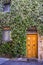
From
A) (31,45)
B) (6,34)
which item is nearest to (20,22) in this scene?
(6,34)

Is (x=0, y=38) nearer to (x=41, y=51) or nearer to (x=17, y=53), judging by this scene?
(x=17, y=53)

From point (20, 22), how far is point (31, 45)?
2.10 m

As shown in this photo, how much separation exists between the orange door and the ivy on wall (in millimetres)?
546

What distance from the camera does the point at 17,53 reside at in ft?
46.8

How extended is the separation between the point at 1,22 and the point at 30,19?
2.63 meters

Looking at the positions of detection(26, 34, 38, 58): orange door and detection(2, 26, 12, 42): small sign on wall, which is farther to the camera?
detection(2, 26, 12, 42): small sign on wall

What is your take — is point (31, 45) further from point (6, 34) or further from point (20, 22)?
point (6, 34)

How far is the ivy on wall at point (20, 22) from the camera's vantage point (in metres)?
14.2

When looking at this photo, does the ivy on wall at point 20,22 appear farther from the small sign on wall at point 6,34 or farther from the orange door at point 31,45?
the orange door at point 31,45

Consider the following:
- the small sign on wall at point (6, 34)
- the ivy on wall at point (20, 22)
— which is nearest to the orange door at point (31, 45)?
the ivy on wall at point (20, 22)

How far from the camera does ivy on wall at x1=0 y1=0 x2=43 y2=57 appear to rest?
46.5ft

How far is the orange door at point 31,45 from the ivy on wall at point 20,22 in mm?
546

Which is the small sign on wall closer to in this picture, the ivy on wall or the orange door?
the ivy on wall

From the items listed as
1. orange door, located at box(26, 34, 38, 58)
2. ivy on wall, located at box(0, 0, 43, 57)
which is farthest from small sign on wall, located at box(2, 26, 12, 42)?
orange door, located at box(26, 34, 38, 58)
